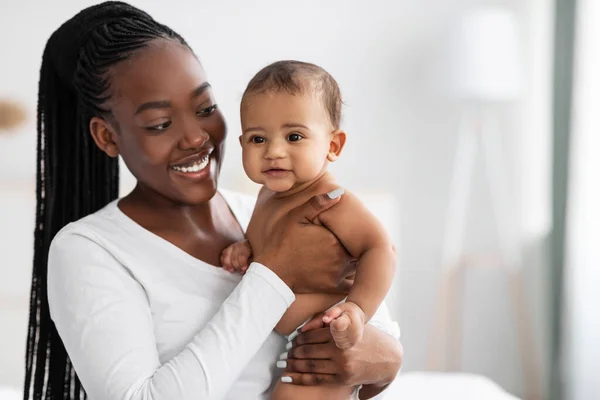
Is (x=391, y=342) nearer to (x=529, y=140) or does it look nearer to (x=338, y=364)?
(x=338, y=364)

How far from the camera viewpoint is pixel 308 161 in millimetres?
1385

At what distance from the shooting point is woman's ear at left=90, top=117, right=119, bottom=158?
1510 mm

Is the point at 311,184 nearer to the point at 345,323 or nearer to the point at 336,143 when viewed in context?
the point at 336,143

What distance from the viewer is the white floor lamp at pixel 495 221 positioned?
346 cm

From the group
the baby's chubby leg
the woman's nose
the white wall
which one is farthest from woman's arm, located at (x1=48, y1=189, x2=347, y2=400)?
the white wall

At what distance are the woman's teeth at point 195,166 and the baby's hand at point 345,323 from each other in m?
0.37

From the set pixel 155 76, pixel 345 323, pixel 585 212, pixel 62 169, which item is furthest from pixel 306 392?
pixel 585 212

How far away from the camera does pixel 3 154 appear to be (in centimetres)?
335

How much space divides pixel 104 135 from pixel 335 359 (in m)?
0.60

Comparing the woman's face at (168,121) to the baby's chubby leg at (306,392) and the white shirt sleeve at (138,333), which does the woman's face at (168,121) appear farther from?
the baby's chubby leg at (306,392)

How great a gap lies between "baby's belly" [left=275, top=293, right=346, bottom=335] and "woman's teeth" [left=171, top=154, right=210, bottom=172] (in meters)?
0.29

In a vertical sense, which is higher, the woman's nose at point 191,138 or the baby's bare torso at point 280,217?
the woman's nose at point 191,138

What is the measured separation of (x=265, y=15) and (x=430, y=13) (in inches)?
29.5

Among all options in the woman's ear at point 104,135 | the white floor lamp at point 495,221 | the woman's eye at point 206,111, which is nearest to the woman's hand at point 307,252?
the woman's eye at point 206,111
